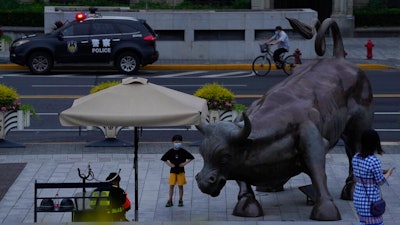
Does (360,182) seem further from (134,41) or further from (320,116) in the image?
(134,41)

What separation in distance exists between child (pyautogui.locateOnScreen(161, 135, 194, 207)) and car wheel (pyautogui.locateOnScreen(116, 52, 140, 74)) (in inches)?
632

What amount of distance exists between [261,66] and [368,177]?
65.9 ft

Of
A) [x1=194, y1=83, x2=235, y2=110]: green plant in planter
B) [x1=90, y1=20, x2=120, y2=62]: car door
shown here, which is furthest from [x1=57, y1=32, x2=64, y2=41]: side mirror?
[x1=194, y1=83, x2=235, y2=110]: green plant in planter

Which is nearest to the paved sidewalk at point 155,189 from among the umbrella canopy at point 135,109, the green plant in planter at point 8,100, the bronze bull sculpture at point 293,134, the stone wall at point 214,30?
the bronze bull sculpture at point 293,134

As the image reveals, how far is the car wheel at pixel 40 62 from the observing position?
31.4 m

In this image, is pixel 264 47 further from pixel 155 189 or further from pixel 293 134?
pixel 293 134

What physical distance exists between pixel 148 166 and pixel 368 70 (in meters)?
15.9

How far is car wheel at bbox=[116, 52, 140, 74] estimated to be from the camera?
104 feet

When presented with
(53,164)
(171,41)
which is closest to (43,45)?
(171,41)

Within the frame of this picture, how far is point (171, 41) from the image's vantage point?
34.6 metres

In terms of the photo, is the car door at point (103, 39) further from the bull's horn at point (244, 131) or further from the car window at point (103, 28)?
the bull's horn at point (244, 131)

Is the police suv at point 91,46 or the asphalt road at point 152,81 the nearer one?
the asphalt road at point 152,81

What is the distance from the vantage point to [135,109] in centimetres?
1465

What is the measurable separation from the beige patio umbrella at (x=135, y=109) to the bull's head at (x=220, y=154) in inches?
21.0
